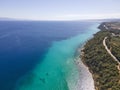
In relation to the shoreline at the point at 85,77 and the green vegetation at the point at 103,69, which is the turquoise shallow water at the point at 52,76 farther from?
the green vegetation at the point at 103,69

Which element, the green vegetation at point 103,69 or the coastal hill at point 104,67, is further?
the coastal hill at point 104,67

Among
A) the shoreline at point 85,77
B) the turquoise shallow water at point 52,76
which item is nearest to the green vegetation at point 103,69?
the shoreline at point 85,77

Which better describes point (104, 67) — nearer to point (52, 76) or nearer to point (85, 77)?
point (85, 77)

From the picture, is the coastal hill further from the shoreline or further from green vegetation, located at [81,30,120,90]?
the shoreline

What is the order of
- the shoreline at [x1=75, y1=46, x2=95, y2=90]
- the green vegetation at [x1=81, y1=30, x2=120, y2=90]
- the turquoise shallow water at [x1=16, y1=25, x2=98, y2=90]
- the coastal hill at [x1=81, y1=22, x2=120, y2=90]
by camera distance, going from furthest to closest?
the turquoise shallow water at [x1=16, y1=25, x2=98, y2=90]
the shoreline at [x1=75, y1=46, x2=95, y2=90]
the coastal hill at [x1=81, y1=22, x2=120, y2=90]
the green vegetation at [x1=81, y1=30, x2=120, y2=90]

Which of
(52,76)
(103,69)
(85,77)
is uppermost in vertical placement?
(103,69)

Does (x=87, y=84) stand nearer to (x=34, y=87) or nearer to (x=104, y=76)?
(x=104, y=76)

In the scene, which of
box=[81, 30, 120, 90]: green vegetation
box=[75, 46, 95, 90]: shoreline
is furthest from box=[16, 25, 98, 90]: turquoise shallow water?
box=[81, 30, 120, 90]: green vegetation

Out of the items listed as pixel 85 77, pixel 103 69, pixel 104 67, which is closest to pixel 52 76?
pixel 85 77

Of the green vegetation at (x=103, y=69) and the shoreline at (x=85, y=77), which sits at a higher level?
the green vegetation at (x=103, y=69)

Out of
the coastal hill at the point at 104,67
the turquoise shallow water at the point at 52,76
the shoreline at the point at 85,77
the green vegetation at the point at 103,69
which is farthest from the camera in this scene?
the turquoise shallow water at the point at 52,76

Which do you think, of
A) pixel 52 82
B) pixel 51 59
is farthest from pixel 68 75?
pixel 51 59
